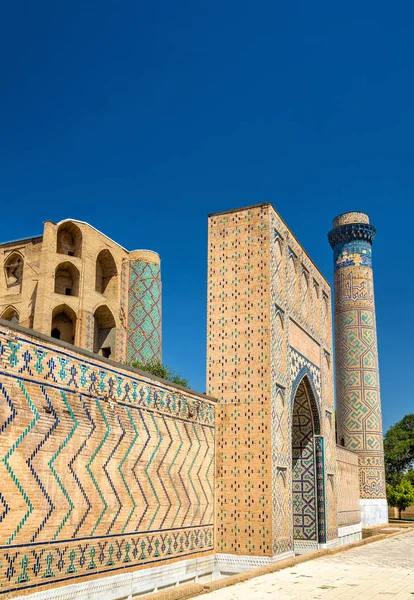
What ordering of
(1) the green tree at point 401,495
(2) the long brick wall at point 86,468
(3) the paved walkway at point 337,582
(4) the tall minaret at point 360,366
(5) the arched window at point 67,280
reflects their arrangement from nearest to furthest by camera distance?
(2) the long brick wall at point 86,468 → (3) the paved walkway at point 337,582 → (4) the tall minaret at point 360,366 → (5) the arched window at point 67,280 → (1) the green tree at point 401,495

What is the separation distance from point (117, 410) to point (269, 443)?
288 cm

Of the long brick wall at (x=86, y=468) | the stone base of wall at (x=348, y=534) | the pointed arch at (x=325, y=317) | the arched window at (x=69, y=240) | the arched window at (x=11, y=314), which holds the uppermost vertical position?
the arched window at (x=69, y=240)

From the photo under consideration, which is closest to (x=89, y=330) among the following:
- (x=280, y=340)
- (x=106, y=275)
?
(x=106, y=275)

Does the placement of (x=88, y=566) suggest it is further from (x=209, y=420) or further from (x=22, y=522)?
(x=209, y=420)

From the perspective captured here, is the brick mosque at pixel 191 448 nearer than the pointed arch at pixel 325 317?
Yes

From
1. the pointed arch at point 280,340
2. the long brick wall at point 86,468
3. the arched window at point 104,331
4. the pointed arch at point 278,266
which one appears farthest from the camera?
the arched window at point 104,331

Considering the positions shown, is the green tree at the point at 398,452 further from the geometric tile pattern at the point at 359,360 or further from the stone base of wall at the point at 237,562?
the stone base of wall at the point at 237,562

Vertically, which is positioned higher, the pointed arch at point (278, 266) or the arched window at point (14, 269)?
the arched window at point (14, 269)

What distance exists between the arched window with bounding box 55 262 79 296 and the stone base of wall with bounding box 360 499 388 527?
10.8m

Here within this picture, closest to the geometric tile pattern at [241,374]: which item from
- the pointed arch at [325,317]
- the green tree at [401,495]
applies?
the pointed arch at [325,317]

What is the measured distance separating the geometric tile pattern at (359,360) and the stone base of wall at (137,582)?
38.5 ft

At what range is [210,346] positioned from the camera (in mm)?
9352

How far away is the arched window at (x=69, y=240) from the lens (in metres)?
19.8

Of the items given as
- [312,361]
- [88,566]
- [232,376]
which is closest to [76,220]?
[312,361]
